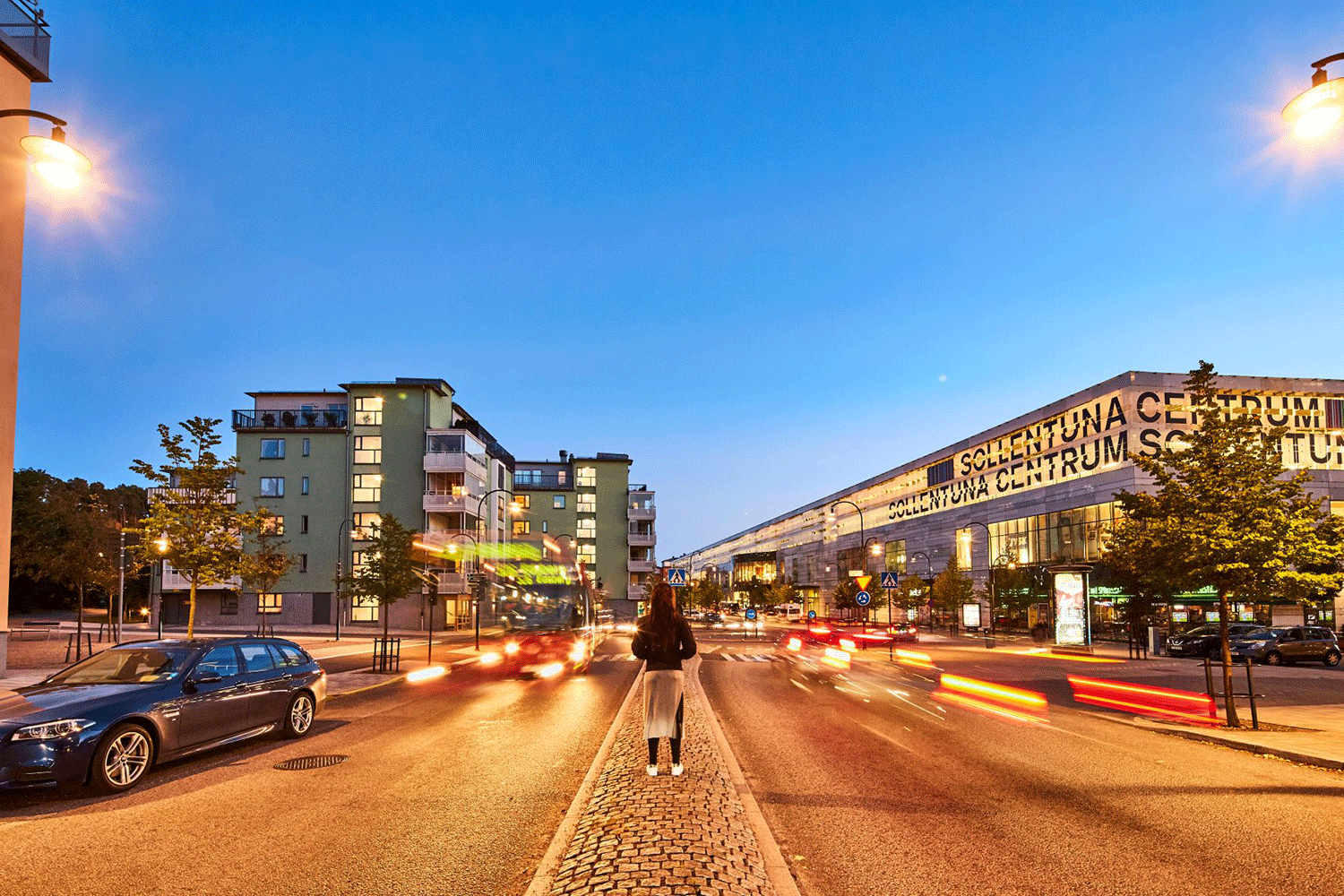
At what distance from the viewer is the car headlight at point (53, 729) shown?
7887 millimetres

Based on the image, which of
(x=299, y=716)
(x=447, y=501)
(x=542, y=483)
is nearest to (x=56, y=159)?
(x=299, y=716)

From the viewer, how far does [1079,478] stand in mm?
60125

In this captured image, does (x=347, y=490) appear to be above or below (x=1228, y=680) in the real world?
above

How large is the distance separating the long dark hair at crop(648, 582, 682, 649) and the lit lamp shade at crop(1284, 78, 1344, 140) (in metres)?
7.67

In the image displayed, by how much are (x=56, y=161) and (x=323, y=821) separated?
722 cm

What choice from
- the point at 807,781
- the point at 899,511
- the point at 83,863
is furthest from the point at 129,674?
the point at 899,511

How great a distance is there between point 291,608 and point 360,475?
10.6 metres

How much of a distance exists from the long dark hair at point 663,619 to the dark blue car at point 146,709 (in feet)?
17.9

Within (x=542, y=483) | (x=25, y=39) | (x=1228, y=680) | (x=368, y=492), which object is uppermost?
(x=25, y=39)

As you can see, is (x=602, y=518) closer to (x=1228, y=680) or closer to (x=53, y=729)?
(x=1228, y=680)

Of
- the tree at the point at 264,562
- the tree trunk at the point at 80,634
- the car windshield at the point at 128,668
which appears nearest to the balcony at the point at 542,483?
the tree at the point at 264,562

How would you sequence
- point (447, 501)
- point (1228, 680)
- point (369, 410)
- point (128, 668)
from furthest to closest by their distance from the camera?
point (369, 410) < point (447, 501) < point (1228, 680) < point (128, 668)

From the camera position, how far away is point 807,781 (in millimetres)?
9008

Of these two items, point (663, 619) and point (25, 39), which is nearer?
point (663, 619)
